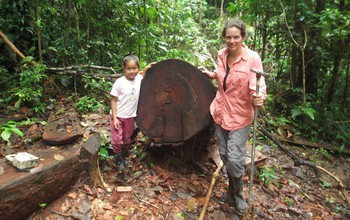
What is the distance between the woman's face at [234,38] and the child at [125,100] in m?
1.12

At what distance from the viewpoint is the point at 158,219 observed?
3.07 m

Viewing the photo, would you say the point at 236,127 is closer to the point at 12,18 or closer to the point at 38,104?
the point at 38,104

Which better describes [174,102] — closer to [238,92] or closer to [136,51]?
[238,92]

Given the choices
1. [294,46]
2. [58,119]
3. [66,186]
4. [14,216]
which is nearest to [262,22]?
[294,46]

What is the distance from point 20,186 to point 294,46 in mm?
6035

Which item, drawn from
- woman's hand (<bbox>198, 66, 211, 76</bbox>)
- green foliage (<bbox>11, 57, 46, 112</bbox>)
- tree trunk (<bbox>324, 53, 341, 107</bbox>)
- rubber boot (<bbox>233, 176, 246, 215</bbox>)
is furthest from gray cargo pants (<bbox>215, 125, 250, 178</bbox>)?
tree trunk (<bbox>324, 53, 341, 107</bbox>)

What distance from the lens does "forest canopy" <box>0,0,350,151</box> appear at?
5.21m

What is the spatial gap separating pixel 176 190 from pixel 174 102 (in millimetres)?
1142

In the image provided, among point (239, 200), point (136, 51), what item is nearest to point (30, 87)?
point (136, 51)

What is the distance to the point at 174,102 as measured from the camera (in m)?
3.54

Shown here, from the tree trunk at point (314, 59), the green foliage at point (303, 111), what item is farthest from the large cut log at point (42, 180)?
the tree trunk at point (314, 59)

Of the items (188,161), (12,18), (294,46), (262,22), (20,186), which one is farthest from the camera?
(262,22)

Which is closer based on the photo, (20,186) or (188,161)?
(20,186)

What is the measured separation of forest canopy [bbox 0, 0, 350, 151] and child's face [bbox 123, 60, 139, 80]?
69.8 inches
